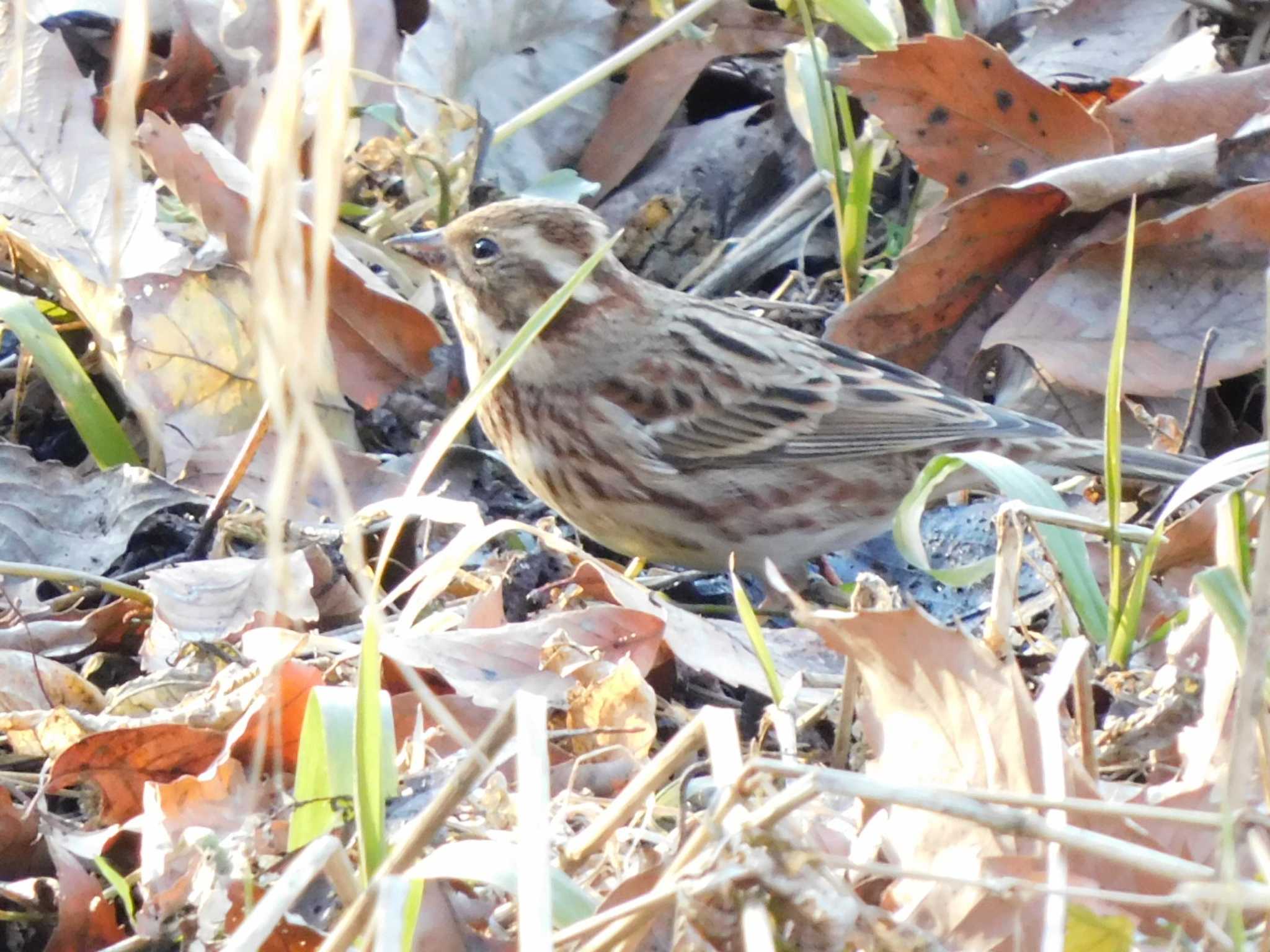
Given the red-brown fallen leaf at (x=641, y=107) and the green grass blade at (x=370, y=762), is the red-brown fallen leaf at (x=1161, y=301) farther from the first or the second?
the green grass blade at (x=370, y=762)

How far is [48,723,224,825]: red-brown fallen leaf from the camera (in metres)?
2.54

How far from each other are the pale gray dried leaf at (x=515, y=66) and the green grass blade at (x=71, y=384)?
1.26 m

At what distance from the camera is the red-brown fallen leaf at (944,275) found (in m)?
4.00

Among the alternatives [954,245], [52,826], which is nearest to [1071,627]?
[954,245]

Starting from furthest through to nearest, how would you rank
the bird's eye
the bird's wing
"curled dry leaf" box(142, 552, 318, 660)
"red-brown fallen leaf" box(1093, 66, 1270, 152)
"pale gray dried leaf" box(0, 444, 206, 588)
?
"red-brown fallen leaf" box(1093, 66, 1270, 152) → the bird's wing → the bird's eye → "pale gray dried leaf" box(0, 444, 206, 588) → "curled dry leaf" box(142, 552, 318, 660)

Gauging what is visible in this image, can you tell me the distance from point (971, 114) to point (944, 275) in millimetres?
409

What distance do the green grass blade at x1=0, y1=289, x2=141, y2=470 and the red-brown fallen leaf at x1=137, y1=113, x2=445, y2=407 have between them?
456mm

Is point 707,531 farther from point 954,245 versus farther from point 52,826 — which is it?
point 52,826

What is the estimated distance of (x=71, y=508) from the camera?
11.7 feet

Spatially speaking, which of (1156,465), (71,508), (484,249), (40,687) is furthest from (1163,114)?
(40,687)

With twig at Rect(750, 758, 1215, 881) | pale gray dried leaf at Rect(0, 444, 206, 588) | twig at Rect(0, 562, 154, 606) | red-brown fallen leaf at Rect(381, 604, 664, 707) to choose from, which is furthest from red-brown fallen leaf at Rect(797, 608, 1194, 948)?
pale gray dried leaf at Rect(0, 444, 206, 588)

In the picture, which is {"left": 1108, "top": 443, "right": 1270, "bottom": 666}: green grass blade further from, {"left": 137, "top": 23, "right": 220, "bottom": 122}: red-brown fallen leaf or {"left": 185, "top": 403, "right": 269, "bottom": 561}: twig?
{"left": 137, "top": 23, "right": 220, "bottom": 122}: red-brown fallen leaf

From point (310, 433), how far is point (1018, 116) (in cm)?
327

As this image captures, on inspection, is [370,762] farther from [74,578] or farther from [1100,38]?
[1100,38]
